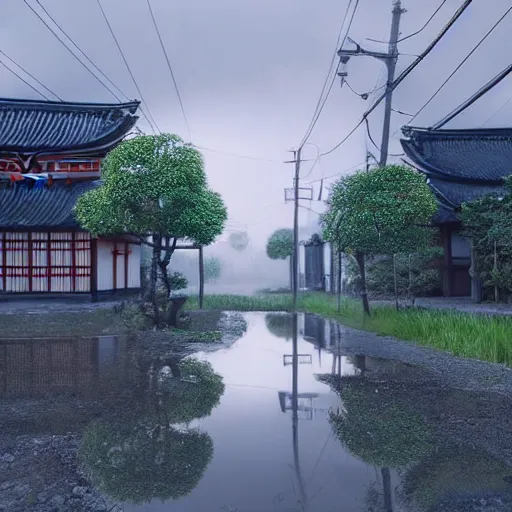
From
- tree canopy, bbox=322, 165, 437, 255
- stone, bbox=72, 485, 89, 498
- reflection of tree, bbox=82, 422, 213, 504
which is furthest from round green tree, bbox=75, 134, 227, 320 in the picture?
stone, bbox=72, 485, 89, 498

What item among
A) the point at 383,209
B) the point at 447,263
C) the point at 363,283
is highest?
the point at 383,209

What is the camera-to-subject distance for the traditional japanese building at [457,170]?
24078 mm

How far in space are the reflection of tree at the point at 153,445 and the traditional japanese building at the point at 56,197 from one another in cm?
1433

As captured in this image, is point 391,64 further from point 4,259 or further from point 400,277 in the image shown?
point 4,259

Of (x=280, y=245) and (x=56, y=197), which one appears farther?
(x=280, y=245)

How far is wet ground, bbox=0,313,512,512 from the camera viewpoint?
415cm

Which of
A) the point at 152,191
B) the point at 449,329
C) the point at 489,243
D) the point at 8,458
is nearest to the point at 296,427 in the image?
the point at 8,458

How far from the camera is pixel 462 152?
28.7 meters

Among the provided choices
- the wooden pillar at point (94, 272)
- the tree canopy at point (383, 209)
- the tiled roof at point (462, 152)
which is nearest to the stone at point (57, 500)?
the tree canopy at point (383, 209)

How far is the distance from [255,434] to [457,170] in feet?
76.1

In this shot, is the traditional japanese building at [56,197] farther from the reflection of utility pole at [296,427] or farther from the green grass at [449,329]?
the reflection of utility pole at [296,427]

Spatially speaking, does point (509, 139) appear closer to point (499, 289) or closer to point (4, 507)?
A: point (499, 289)

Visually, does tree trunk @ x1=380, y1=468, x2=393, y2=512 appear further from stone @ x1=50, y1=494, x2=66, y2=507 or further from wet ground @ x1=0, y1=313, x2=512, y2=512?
stone @ x1=50, y1=494, x2=66, y2=507

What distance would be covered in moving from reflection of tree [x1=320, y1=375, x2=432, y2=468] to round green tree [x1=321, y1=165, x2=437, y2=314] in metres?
7.82
